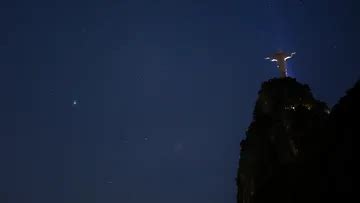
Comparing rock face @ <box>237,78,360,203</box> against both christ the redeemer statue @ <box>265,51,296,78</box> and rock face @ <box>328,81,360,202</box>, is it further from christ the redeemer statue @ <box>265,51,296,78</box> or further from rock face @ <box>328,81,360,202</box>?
christ the redeemer statue @ <box>265,51,296,78</box>

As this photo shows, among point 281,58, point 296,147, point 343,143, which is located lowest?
point 296,147

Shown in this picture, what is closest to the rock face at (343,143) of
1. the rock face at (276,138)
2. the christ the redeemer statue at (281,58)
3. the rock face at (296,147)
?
the rock face at (296,147)

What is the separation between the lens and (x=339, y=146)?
2109cm

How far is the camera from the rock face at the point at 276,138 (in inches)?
1291

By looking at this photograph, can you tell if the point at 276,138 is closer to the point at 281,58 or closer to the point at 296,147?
the point at 296,147

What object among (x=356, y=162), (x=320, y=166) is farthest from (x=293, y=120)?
(x=356, y=162)

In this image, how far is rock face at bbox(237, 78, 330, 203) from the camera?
1291 inches

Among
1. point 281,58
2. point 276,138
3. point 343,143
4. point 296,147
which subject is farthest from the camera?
point 281,58

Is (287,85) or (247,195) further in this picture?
(287,85)

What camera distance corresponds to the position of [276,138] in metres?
37.8

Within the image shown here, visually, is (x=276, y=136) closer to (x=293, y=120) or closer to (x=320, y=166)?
(x=293, y=120)

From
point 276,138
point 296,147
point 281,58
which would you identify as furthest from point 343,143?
point 281,58

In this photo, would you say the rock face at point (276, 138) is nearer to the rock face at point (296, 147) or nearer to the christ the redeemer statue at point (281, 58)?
the rock face at point (296, 147)

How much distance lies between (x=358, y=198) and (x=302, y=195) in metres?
7.10
